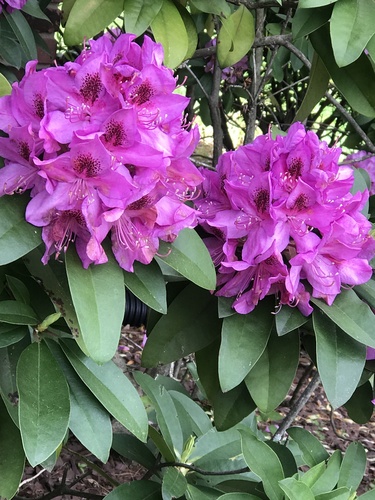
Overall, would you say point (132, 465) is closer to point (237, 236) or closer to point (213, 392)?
point (213, 392)

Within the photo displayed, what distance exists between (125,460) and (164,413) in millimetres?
1397

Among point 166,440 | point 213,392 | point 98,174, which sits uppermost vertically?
point 98,174

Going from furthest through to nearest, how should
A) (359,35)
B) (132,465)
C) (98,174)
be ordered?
(132,465)
(359,35)
(98,174)

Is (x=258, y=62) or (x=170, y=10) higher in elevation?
(x=170, y=10)

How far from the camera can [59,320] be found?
83 cm

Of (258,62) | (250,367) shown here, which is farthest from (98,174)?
(258,62)

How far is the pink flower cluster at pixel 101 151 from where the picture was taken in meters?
0.71

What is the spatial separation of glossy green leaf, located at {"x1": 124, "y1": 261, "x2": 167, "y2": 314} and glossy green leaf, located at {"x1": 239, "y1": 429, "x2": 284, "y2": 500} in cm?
27

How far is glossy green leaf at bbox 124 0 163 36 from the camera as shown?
95 cm

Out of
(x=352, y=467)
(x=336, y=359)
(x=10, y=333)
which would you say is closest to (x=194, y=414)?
(x=352, y=467)

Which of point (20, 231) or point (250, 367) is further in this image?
point (250, 367)

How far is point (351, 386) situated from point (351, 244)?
0.19 m

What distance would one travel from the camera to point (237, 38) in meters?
1.20

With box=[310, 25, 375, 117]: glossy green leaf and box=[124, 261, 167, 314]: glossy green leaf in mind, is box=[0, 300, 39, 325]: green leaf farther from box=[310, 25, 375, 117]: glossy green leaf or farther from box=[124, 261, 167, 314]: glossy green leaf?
box=[310, 25, 375, 117]: glossy green leaf
